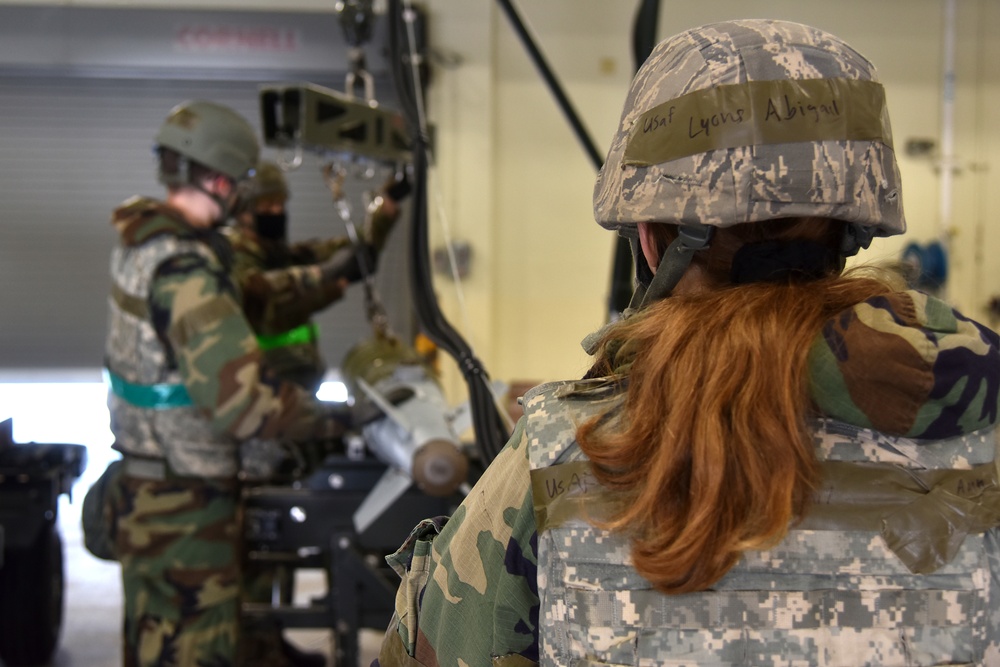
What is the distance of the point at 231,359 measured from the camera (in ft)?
8.64

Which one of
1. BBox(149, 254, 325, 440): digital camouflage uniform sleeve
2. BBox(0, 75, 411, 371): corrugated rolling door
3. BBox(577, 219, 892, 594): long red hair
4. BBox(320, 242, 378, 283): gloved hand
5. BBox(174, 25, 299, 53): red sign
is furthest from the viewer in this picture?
BBox(0, 75, 411, 371): corrugated rolling door

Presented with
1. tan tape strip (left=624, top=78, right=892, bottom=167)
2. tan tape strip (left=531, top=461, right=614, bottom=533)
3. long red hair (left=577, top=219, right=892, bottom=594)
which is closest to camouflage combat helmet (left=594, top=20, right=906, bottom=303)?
tan tape strip (left=624, top=78, right=892, bottom=167)

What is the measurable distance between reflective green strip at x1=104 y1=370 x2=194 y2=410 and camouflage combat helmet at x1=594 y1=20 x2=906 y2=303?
1.97m

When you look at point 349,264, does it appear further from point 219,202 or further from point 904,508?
point 904,508

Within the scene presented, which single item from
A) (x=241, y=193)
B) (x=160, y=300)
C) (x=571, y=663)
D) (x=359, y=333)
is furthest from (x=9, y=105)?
(x=571, y=663)

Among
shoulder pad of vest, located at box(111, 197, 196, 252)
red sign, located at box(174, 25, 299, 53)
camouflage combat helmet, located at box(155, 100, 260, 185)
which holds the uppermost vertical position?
red sign, located at box(174, 25, 299, 53)

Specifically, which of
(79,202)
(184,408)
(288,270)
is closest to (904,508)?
(184,408)

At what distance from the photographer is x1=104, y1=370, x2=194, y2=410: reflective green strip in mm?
2732

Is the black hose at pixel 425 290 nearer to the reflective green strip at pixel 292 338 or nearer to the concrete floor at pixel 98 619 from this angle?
the reflective green strip at pixel 292 338

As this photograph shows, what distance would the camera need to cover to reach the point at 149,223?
2.74 metres

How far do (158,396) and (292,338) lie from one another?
1.11 meters

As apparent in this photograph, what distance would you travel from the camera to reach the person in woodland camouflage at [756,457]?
2.77ft

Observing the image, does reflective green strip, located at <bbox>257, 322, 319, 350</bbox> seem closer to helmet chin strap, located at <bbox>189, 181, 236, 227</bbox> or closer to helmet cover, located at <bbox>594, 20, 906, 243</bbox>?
helmet chin strap, located at <bbox>189, 181, 236, 227</bbox>

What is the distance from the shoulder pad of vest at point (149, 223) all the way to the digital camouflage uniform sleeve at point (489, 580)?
193 cm
